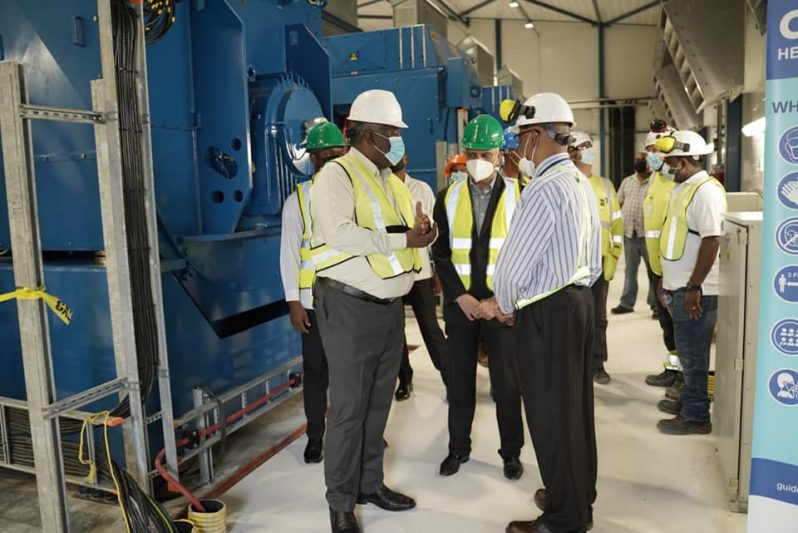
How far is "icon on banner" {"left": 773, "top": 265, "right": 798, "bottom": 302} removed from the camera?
1.72 metres

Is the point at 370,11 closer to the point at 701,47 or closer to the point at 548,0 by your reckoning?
the point at 548,0

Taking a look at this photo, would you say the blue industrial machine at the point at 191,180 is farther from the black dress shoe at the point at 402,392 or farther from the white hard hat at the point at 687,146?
the white hard hat at the point at 687,146

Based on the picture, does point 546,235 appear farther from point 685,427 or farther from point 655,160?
point 655,160

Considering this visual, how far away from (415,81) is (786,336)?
528 centimetres

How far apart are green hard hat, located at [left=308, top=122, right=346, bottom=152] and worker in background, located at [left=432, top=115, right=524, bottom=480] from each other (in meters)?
0.59

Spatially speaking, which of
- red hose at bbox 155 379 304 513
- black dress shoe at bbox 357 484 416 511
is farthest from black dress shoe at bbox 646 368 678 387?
red hose at bbox 155 379 304 513

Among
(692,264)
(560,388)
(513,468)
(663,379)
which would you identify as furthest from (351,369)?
(663,379)

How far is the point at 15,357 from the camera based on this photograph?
3.16 m

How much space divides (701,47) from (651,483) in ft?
17.7

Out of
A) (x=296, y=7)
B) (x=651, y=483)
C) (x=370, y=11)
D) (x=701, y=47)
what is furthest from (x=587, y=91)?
(x=651, y=483)

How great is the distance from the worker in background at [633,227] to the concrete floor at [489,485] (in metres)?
2.82

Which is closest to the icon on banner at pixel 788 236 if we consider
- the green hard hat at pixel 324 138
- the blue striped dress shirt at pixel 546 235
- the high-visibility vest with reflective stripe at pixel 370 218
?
the blue striped dress shirt at pixel 546 235

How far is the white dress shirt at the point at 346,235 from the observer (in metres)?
2.35

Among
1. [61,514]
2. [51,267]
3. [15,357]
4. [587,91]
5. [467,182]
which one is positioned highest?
[587,91]
